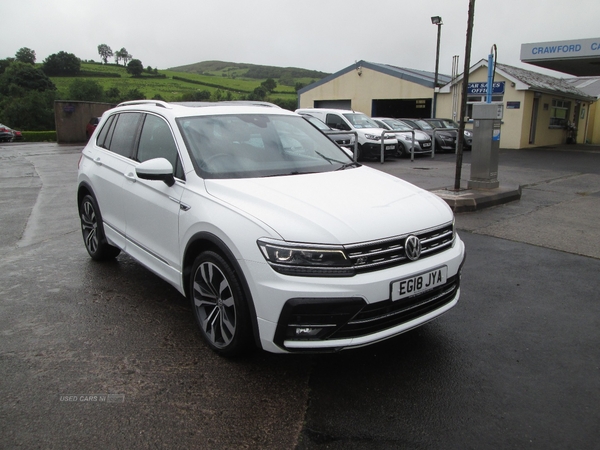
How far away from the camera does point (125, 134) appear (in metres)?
4.98

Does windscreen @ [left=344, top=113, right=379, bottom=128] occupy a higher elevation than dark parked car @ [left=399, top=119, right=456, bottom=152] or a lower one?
higher

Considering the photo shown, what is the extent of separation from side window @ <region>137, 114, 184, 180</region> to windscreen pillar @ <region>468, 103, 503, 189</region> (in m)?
7.23

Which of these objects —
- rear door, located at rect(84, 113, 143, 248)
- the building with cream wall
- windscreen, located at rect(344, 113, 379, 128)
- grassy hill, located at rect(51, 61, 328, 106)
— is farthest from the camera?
grassy hill, located at rect(51, 61, 328, 106)

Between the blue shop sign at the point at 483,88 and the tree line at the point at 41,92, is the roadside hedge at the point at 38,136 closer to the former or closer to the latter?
the tree line at the point at 41,92

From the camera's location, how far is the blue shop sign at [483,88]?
24641 millimetres

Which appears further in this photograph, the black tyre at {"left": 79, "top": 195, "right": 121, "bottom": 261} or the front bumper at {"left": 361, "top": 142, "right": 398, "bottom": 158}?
the front bumper at {"left": 361, "top": 142, "right": 398, "bottom": 158}

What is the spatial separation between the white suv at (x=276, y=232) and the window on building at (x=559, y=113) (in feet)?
87.1

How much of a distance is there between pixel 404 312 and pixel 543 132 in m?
26.9

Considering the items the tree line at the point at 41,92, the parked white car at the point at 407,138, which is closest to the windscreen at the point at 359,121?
the parked white car at the point at 407,138

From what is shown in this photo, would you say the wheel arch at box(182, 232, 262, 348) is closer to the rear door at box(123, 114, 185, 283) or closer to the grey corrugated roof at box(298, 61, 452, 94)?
the rear door at box(123, 114, 185, 283)

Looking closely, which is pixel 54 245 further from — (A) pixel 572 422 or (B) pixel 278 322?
(A) pixel 572 422

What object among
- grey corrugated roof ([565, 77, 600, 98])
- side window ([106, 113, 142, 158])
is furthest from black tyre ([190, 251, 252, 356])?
grey corrugated roof ([565, 77, 600, 98])

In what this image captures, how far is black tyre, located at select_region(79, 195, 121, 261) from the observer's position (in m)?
5.32

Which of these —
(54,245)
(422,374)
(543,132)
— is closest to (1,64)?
(543,132)
